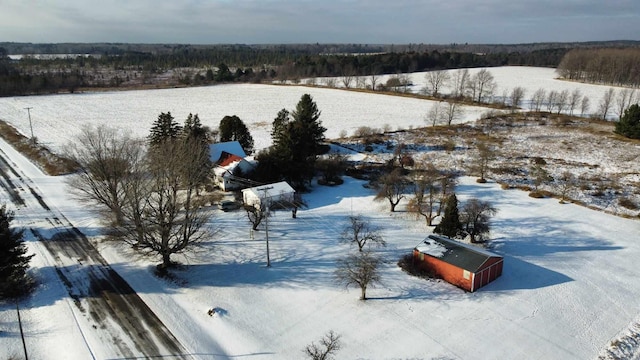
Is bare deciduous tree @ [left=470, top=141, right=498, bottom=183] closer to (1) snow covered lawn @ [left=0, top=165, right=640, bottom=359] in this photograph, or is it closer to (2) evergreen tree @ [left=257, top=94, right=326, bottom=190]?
(1) snow covered lawn @ [left=0, top=165, right=640, bottom=359]

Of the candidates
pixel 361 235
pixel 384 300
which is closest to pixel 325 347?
pixel 384 300

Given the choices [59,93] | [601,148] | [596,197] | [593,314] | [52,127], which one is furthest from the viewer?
[59,93]

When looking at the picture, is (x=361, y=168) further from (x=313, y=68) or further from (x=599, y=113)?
(x=313, y=68)

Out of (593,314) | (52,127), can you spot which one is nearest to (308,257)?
(593,314)

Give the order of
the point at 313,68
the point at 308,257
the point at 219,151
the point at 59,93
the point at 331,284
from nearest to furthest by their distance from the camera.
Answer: the point at 331,284 → the point at 308,257 → the point at 219,151 → the point at 59,93 → the point at 313,68

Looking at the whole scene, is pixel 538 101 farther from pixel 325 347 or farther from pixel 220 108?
pixel 325 347

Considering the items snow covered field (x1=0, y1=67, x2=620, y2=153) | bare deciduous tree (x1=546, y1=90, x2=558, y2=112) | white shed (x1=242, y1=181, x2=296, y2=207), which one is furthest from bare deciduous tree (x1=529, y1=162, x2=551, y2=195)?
bare deciduous tree (x1=546, y1=90, x2=558, y2=112)
